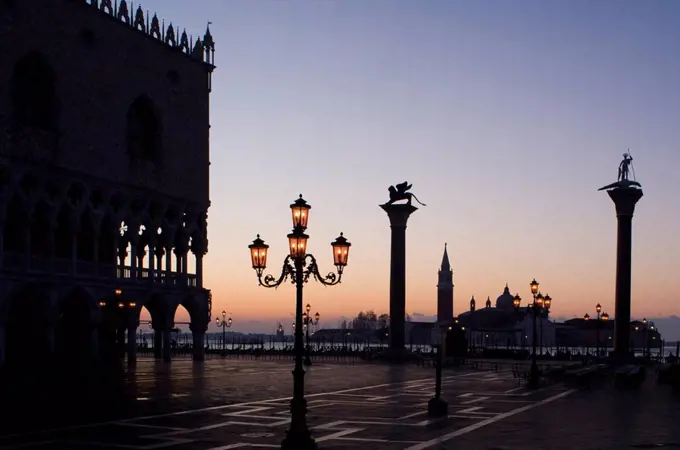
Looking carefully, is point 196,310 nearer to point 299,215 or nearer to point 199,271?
point 199,271

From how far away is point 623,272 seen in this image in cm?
5653

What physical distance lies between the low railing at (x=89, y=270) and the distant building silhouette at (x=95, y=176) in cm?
9

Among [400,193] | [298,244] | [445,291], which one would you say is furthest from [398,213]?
[445,291]

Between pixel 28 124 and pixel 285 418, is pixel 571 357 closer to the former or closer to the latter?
pixel 28 124

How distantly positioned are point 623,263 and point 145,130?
3062 centimetres

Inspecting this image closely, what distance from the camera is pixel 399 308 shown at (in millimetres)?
64250

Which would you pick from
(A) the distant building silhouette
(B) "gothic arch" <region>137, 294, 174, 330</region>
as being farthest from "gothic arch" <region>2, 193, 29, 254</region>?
(B) "gothic arch" <region>137, 294, 174, 330</region>

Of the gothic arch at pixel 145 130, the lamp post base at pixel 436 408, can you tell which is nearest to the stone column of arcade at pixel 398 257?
the gothic arch at pixel 145 130

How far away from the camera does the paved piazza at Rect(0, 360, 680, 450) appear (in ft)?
66.2

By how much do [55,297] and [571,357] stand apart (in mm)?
50398

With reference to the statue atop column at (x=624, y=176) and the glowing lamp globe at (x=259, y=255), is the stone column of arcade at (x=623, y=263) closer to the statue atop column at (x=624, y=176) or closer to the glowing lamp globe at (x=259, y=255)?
the statue atop column at (x=624, y=176)

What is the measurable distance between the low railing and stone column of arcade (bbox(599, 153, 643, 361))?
91.2 ft

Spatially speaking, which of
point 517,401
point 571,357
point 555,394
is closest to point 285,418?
point 517,401

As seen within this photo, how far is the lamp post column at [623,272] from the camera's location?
56562 mm
